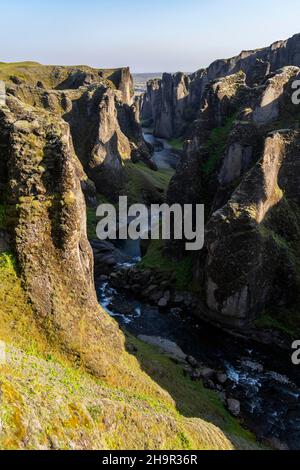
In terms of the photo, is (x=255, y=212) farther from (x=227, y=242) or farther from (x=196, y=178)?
(x=196, y=178)

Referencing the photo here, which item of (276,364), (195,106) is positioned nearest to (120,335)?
(276,364)

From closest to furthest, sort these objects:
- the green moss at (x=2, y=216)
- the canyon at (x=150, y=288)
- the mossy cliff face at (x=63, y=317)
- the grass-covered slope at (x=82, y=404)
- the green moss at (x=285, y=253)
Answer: the grass-covered slope at (x=82, y=404) < the canyon at (x=150, y=288) < the mossy cliff face at (x=63, y=317) < the green moss at (x=2, y=216) < the green moss at (x=285, y=253)

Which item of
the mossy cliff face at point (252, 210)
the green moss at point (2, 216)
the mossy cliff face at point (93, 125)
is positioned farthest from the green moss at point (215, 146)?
the green moss at point (2, 216)

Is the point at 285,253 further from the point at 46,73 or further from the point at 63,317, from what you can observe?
the point at 46,73

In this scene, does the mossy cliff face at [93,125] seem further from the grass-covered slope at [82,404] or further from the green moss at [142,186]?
the grass-covered slope at [82,404]

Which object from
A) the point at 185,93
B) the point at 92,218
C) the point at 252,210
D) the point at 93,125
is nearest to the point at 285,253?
the point at 252,210

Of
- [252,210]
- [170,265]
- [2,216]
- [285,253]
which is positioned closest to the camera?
[2,216]
